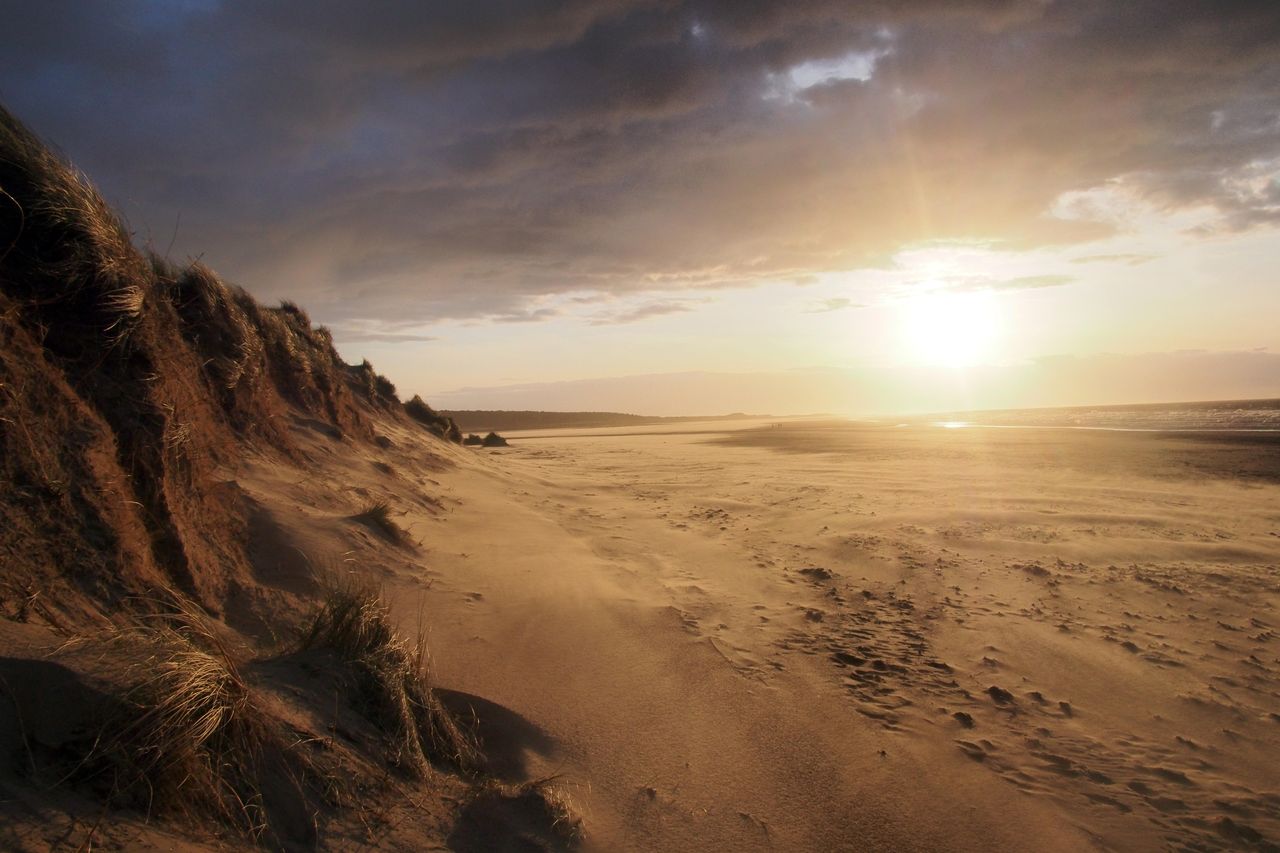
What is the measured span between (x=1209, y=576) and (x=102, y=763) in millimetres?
9796

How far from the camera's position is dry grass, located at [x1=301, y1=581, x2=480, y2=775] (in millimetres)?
3377

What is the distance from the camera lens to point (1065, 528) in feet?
33.8

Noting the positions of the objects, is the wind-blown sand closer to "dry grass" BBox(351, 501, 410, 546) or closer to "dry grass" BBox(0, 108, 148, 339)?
"dry grass" BBox(351, 501, 410, 546)

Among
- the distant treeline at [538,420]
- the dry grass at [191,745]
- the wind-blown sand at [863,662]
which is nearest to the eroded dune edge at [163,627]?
the dry grass at [191,745]

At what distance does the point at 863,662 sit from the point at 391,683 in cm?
369

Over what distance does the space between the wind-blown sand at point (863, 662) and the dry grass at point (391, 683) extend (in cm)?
34

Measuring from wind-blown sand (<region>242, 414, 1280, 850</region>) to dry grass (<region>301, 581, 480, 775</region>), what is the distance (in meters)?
0.34

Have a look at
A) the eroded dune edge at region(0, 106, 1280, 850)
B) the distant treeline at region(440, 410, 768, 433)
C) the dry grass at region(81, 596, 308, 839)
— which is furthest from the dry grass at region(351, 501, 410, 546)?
the distant treeline at region(440, 410, 768, 433)

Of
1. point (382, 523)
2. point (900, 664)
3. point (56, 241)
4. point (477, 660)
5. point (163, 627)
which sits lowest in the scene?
point (900, 664)

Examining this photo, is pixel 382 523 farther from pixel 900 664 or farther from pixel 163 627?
pixel 900 664

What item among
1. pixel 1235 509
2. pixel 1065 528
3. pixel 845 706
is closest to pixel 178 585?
pixel 845 706

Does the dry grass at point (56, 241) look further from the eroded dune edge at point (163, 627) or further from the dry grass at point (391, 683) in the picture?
the dry grass at point (391, 683)

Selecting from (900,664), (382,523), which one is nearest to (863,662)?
(900,664)

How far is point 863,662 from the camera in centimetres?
551
